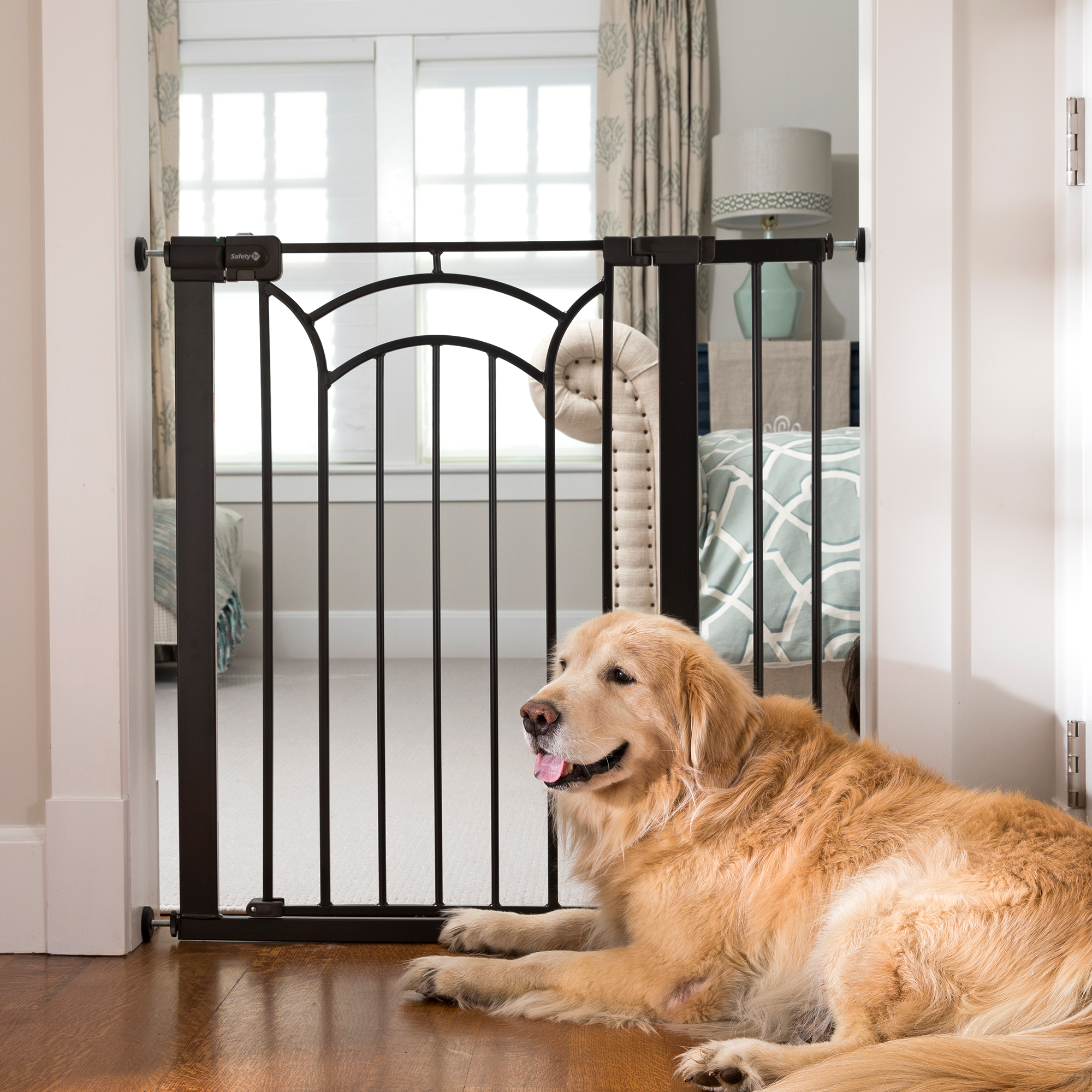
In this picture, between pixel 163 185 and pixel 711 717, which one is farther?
pixel 163 185

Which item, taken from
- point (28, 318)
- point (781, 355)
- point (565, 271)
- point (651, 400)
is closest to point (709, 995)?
point (651, 400)

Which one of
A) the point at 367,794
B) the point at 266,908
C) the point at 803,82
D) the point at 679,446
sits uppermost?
the point at 803,82

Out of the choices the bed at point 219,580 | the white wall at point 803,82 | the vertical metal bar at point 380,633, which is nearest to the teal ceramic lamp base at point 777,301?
the white wall at point 803,82

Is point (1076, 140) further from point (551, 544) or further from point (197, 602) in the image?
point (197, 602)

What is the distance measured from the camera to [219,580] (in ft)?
13.8

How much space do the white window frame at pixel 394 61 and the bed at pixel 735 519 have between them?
241 cm

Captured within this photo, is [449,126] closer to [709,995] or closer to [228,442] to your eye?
[228,442]

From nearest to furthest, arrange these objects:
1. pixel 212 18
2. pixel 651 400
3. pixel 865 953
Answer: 1. pixel 865 953
2. pixel 651 400
3. pixel 212 18

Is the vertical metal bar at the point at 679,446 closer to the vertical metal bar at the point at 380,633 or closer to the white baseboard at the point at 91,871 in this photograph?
the vertical metal bar at the point at 380,633

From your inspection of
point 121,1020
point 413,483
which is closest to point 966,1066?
point 121,1020

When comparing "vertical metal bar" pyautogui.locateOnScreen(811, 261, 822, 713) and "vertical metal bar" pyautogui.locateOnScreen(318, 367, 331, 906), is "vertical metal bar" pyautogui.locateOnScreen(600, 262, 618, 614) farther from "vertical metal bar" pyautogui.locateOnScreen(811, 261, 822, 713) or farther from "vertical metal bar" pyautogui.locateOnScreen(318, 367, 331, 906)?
"vertical metal bar" pyautogui.locateOnScreen(318, 367, 331, 906)

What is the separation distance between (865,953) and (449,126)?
4744 mm

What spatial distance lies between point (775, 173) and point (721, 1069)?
161 inches

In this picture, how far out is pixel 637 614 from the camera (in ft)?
4.56
